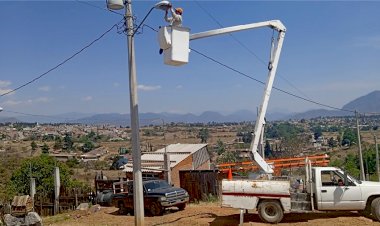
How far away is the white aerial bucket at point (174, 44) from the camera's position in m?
11.2

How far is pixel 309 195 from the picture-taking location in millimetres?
14203

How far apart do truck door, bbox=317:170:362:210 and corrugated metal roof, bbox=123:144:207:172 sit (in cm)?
2427

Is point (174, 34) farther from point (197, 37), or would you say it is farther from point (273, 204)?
point (273, 204)

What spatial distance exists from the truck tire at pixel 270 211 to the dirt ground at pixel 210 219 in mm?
231

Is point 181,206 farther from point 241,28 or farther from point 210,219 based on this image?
point 241,28

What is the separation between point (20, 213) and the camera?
15.6m

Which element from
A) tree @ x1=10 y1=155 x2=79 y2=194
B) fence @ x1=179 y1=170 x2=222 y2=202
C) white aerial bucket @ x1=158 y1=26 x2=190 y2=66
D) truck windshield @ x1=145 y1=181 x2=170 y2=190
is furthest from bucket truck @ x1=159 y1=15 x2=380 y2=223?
tree @ x1=10 y1=155 x2=79 y2=194

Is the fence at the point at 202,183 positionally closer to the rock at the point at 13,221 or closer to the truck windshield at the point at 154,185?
the truck windshield at the point at 154,185

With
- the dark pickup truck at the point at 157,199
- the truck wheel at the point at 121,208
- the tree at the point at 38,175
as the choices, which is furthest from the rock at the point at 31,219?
the tree at the point at 38,175

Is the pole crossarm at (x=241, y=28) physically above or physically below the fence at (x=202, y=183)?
above

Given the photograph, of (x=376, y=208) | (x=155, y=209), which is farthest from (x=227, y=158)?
(x=376, y=208)

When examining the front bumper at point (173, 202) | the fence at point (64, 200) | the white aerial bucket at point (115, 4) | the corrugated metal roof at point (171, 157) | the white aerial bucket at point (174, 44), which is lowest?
the fence at point (64, 200)

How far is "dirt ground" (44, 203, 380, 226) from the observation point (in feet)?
45.3

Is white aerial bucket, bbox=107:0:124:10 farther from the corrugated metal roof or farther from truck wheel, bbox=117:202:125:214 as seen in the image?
the corrugated metal roof
